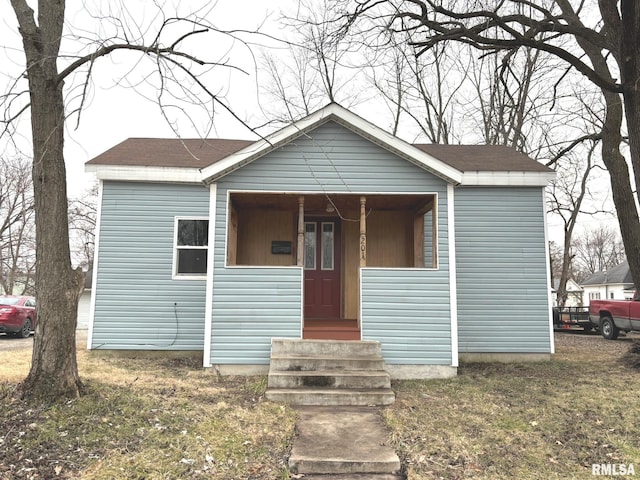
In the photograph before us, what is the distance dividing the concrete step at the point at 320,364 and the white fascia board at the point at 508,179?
14.0 feet

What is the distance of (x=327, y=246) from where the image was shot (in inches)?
358

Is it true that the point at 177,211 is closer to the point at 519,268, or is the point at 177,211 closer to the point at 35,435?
the point at 35,435

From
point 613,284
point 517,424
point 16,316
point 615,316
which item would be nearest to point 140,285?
point 517,424

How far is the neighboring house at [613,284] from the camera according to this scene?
33.6m

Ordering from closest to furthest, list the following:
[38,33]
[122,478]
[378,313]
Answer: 1. [122,478]
2. [38,33]
3. [378,313]

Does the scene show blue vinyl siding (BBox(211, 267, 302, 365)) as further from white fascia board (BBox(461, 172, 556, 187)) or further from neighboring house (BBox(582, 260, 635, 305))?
neighboring house (BBox(582, 260, 635, 305))

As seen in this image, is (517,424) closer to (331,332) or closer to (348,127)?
(331,332)

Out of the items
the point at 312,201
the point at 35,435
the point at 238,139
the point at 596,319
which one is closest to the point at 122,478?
the point at 35,435

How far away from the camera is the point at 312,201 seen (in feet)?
26.2

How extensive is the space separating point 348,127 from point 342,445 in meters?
4.92

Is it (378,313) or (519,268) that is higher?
(519,268)

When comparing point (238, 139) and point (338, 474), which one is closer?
point (338, 474)

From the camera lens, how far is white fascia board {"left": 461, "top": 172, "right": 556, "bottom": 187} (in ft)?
27.8

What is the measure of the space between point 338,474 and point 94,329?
637 cm
